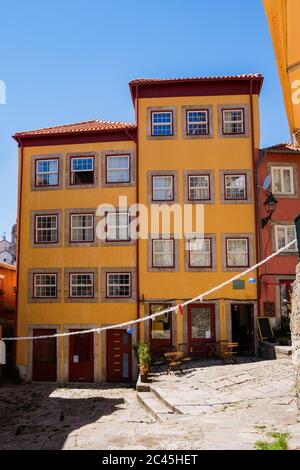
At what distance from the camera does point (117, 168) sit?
20984 millimetres

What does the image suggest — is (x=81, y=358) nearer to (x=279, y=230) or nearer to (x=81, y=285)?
(x=81, y=285)

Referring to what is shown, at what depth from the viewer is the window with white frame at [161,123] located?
20.7 metres

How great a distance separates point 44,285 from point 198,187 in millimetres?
8527

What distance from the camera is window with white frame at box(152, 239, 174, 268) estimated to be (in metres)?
19.9

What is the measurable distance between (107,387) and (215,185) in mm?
10034

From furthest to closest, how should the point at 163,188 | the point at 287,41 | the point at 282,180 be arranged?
1. the point at 163,188
2. the point at 282,180
3. the point at 287,41

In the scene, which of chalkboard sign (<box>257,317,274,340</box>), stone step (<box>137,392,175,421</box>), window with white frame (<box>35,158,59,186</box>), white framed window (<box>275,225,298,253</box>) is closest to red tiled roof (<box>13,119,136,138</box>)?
window with white frame (<box>35,158,59,186</box>)

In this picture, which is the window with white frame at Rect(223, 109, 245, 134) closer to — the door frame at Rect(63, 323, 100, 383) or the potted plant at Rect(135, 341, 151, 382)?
the potted plant at Rect(135, 341, 151, 382)

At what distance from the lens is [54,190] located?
21.3 metres

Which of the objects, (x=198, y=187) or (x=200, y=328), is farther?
(x=198, y=187)

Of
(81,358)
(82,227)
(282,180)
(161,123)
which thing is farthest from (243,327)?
(161,123)

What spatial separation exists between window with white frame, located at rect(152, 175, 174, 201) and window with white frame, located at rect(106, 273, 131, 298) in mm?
3823

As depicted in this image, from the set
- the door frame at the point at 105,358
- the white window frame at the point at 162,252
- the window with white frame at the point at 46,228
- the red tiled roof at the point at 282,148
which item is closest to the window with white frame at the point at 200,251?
the white window frame at the point at 162,252

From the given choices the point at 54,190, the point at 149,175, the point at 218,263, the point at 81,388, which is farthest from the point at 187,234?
the point at 81,388
